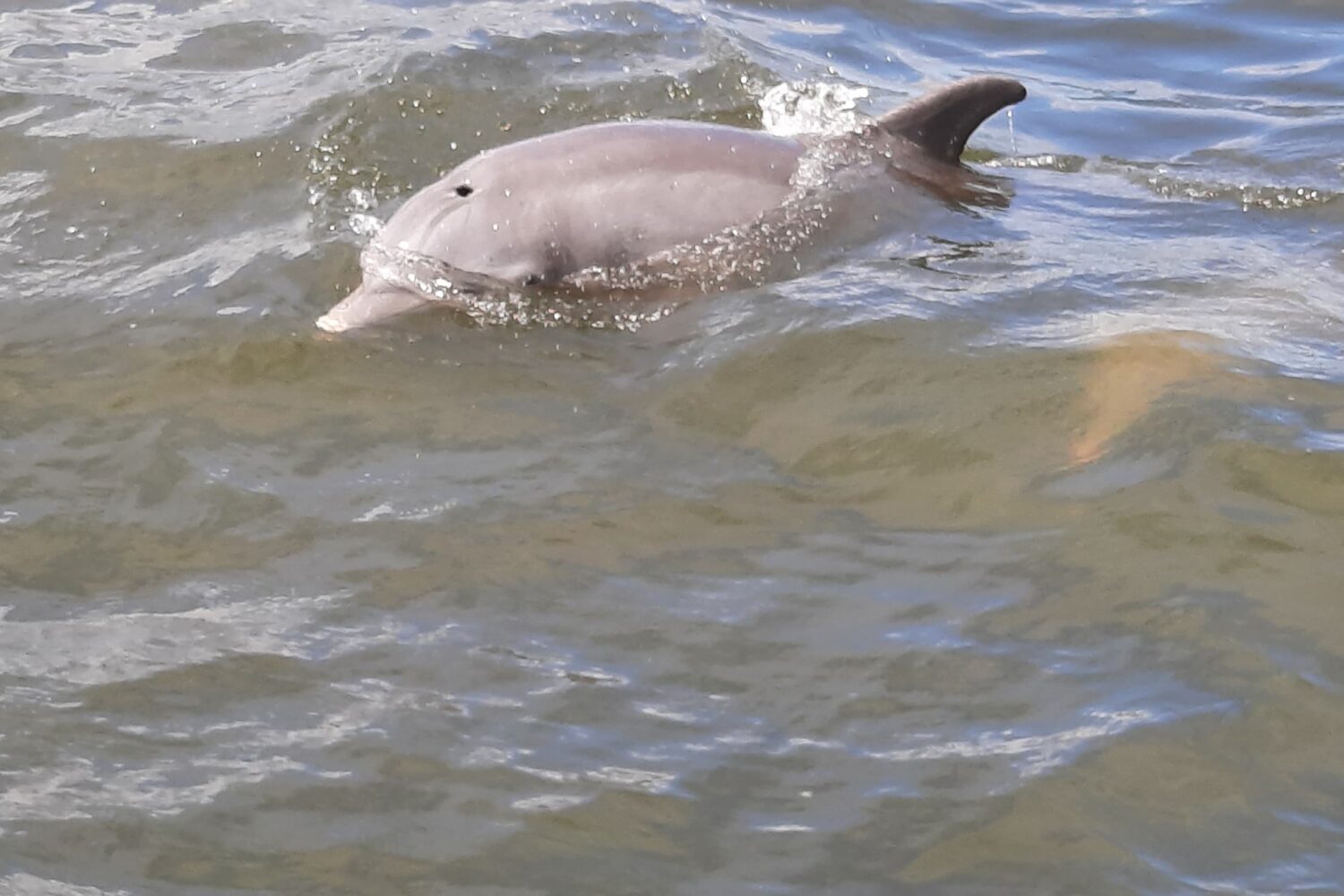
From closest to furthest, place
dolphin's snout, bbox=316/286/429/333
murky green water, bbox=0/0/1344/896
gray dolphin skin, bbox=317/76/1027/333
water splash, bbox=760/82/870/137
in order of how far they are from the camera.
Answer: murky green water, bbox=0/0/1344/896, dolphin's snout, bbox=316/286/429/333, gray dolphin skin, bbox=317/76/1027/333, water splash, bbox=760/82/870/137

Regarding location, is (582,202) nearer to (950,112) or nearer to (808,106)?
(950,112)

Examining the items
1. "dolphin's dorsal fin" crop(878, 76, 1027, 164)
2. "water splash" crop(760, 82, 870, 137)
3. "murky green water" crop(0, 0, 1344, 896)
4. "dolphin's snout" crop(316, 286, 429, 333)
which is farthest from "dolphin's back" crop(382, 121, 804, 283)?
"water splash" crop(760, 82, 870, 137)

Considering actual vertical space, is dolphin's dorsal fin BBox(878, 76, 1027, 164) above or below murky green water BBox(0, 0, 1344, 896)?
above

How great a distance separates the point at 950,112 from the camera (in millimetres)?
7379

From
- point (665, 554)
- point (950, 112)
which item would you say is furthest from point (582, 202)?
point (665, 554)

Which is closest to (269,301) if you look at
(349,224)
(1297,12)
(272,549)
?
(349,224)

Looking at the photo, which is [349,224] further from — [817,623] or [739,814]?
[739,814]

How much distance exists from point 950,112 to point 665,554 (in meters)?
3.26

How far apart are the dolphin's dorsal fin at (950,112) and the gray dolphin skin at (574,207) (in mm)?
574

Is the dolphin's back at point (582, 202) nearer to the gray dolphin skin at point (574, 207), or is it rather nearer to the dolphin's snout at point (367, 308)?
the gray dolphin skin at point (574, 207)

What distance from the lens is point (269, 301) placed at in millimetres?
6582

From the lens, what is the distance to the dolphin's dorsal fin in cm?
732

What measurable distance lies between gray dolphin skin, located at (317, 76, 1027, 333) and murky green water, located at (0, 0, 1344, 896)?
0.30 metres

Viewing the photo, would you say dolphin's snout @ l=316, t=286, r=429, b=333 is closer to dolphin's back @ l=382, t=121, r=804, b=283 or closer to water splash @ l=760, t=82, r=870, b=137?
dolphin's back @ l=382, t=121, r=804, b=283
